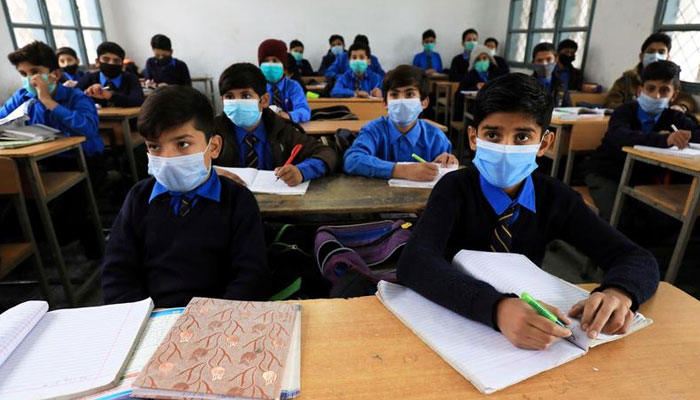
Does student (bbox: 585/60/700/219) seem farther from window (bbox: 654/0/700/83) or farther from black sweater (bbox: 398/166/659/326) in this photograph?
window (bbox: 654/0/700/83)

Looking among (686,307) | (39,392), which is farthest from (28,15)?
(686,307)

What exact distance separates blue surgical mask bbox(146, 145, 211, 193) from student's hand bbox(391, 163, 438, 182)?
2.73ft

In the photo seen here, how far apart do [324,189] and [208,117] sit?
56 cm

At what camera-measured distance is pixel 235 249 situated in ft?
3.69

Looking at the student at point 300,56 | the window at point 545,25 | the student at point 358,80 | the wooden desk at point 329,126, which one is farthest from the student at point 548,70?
the student at point 300,56

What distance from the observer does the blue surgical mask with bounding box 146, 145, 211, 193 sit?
109 cm

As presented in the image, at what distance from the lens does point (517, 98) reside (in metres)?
0.98

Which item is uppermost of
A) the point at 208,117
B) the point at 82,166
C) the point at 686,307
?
the point at 208,117

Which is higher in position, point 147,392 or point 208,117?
point 208,117

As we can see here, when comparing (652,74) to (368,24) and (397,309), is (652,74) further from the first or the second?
(368,24)

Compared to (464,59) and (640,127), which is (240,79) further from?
(464,59)

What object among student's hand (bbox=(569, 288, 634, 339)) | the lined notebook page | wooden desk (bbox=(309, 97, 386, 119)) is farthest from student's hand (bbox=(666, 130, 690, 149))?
the lined notebook page

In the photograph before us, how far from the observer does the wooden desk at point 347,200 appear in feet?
4.59

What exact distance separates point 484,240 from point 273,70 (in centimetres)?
265
